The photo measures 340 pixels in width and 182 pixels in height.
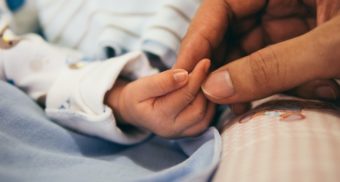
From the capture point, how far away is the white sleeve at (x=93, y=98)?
57 centimetres

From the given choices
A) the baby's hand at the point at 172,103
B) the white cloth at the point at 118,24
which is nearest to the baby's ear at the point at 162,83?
the baby's hand at the point at 172,103

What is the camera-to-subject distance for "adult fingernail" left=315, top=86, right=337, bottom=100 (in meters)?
0.54

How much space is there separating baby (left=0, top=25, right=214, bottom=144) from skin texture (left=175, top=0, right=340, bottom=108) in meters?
0.04

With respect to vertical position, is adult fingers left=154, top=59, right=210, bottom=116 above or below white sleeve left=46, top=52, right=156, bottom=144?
above

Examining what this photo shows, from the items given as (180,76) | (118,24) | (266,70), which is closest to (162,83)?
(180,76)

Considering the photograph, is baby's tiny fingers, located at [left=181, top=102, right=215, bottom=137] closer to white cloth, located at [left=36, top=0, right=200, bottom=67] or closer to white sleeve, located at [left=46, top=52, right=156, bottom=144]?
white sleeve, located at [left=46, top=52, right=156, bottom=144]

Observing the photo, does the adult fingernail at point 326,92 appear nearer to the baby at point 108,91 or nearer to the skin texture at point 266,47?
the skin texture at point 266,47

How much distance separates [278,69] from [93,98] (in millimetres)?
273

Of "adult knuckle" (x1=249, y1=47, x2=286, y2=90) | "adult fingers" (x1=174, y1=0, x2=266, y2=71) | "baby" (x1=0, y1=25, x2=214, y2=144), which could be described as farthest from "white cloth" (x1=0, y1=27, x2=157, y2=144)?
"adult knuckle" (x1=249, y1=47, x2=286, y2=90)

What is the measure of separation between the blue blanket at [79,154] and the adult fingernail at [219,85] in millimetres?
50

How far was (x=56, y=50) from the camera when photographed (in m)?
0.74

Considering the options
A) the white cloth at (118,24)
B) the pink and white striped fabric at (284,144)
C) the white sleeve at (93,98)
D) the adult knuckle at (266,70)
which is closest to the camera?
the pink and white striped fabric at (284,144)

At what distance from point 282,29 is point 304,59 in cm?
22

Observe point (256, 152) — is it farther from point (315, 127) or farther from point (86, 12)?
point (86, 12)
